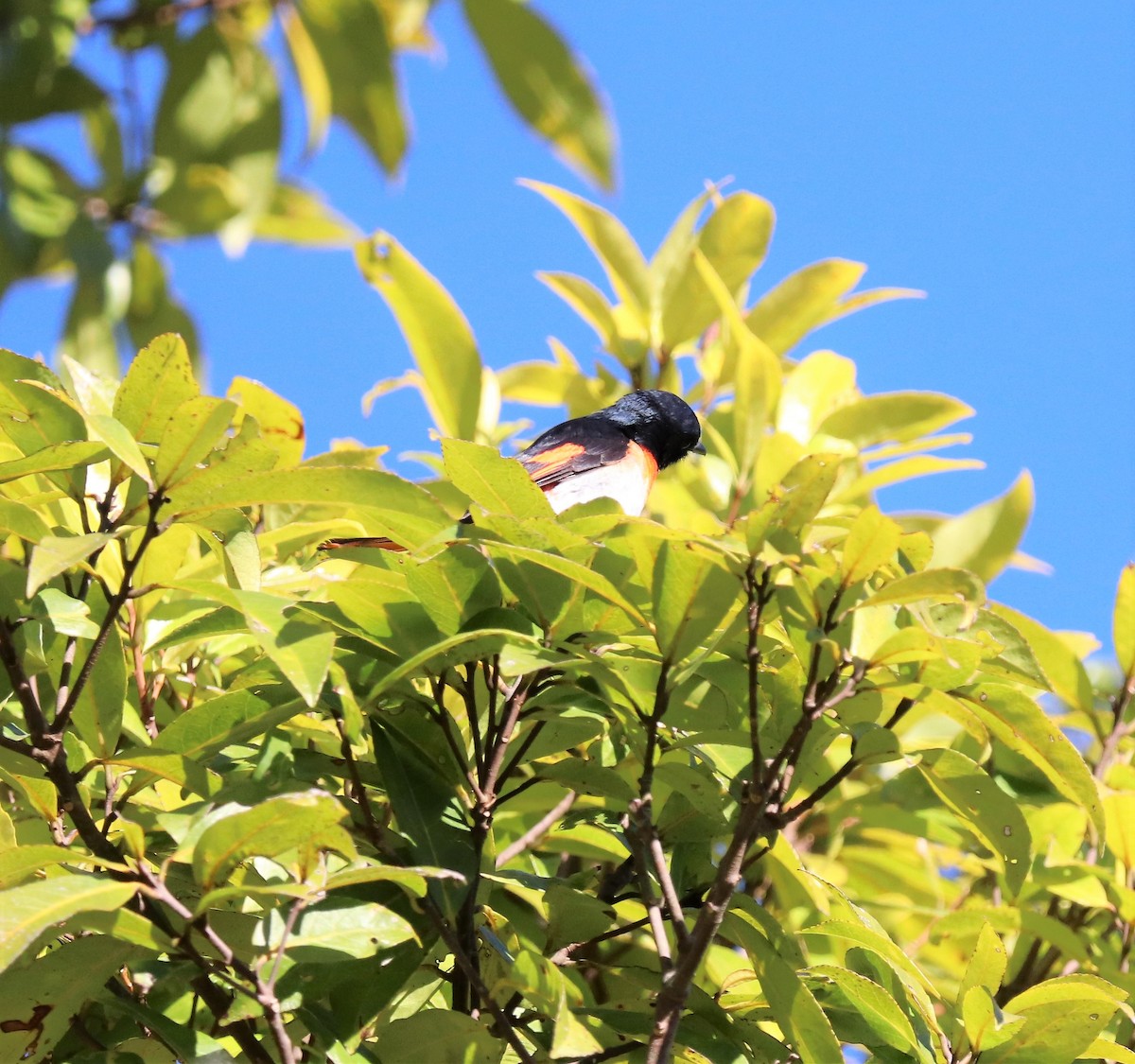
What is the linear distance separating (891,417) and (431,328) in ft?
3.76

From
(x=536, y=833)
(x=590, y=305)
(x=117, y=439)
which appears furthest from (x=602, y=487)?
(x=117, y=439)

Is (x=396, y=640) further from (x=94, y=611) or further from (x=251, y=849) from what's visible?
(x=94, y=611)

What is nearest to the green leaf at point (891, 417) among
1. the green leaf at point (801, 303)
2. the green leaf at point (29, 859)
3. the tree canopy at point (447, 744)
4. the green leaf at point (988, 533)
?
the green leaf at point (801, 303)

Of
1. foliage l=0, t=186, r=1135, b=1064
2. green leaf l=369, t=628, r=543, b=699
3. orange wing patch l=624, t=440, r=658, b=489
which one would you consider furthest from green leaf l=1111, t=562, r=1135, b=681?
orange wing patch l=624, t=440, r=658, b=489

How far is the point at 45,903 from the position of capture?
45.6 inches

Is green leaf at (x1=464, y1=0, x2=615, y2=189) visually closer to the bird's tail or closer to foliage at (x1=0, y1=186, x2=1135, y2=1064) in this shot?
foliage at (x1=0, y1=186, x2=1135, y2=1064)

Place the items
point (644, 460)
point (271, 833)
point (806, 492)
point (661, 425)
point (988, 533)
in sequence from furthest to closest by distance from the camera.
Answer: point (644, 460), point (661, 425), point (988, 533), point (806, 492), point (271, 833)

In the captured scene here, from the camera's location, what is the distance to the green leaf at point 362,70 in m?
1.94

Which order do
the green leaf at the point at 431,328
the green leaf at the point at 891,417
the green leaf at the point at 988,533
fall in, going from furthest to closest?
the green leaf at the point at 891,417, the green leaf at the point at 431,328, the green leaf at the point at 988,533

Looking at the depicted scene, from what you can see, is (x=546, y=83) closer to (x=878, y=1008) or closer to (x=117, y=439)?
(x=117, y=439)

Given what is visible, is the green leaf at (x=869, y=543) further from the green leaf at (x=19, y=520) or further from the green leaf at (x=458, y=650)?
the green leaf at (x=19, y=520)

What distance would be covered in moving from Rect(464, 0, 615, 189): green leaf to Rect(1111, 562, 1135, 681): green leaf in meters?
1.33

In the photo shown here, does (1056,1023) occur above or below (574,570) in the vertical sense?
below

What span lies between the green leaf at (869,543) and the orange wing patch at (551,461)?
3.61 metres
